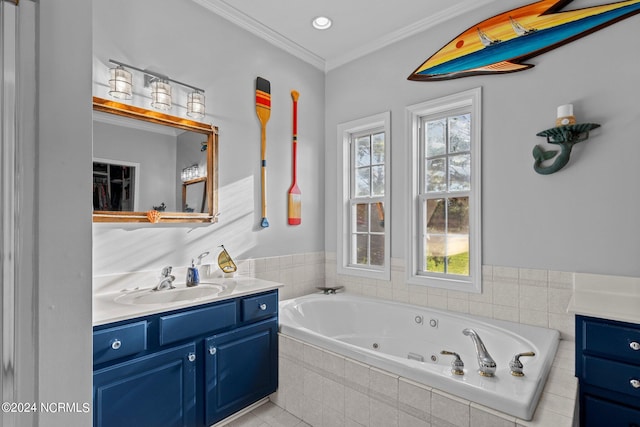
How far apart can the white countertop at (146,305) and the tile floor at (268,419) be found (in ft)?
2.78

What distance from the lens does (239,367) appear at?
2211 millimetres

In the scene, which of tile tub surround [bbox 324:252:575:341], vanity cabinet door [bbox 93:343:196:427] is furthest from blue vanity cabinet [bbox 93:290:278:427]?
tile tub surround [bbox 324:252:575:341]

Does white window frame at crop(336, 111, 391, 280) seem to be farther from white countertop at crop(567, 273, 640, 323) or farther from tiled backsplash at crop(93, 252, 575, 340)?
white countertop at crop(567, 273, 640, 323)

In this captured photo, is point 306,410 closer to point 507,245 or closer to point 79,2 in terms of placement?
point 507,245

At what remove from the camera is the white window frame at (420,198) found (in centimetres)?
259

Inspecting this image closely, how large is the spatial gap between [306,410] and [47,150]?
2.21 metres

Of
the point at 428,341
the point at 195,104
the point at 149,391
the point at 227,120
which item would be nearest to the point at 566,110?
the point at 428,341

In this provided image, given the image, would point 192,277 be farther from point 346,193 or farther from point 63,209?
point 63,209

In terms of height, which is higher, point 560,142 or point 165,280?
point 560,142

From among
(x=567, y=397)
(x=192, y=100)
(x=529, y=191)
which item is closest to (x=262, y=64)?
(x=192, y=100)

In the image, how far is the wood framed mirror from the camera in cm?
211

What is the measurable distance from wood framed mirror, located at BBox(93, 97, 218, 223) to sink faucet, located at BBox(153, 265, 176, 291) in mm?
350

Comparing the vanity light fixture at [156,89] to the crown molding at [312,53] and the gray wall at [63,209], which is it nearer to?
the crown molding at [312,53]

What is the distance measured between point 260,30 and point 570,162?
2.60 m
